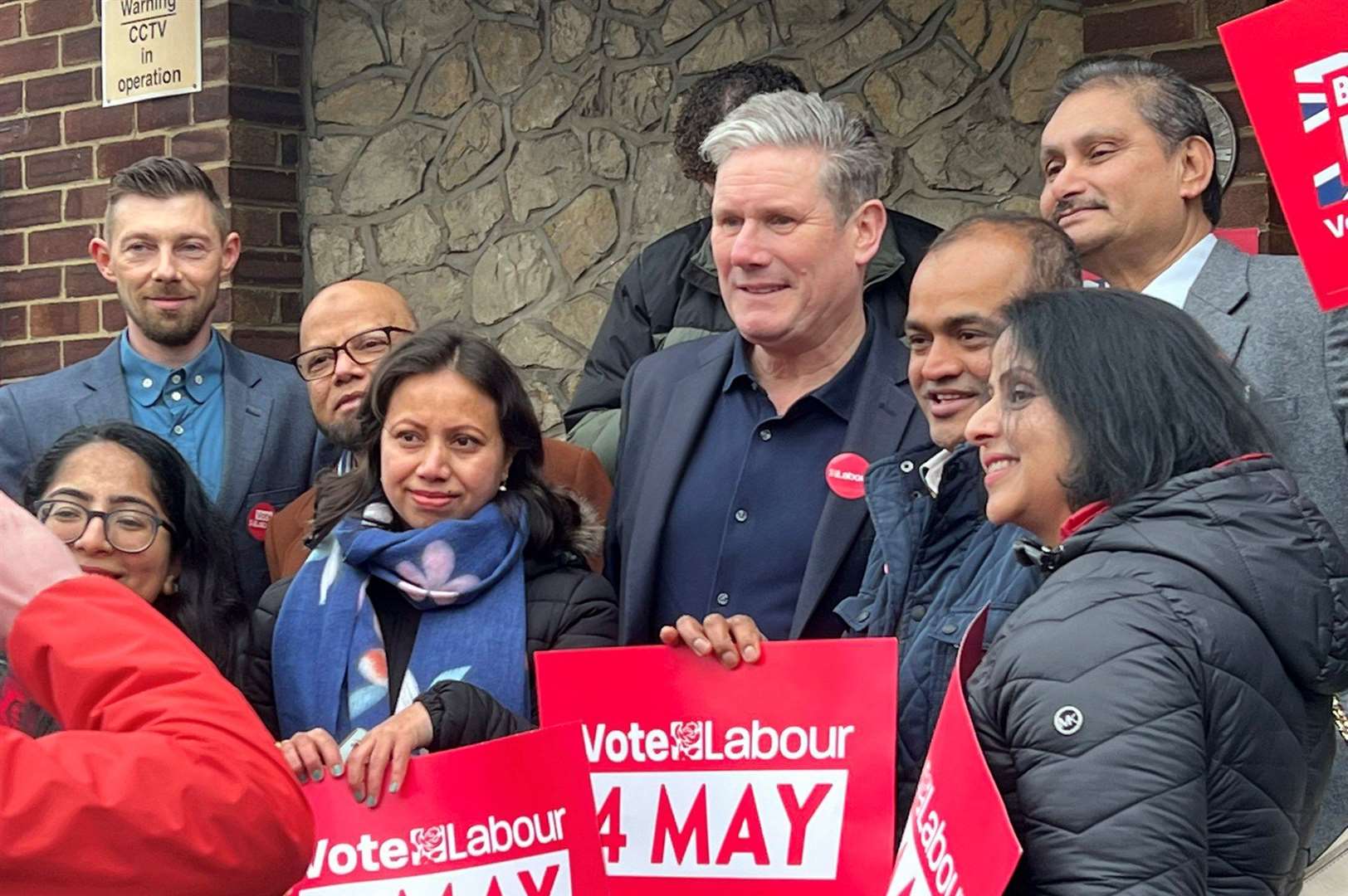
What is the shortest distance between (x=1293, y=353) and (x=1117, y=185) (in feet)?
1.56

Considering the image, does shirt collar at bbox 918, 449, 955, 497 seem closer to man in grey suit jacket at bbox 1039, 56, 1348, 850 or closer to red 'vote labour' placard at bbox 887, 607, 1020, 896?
red 'vote labour' placard at bbox 887, 607, 1020, 896

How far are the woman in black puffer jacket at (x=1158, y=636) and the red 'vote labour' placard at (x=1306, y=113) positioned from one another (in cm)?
49

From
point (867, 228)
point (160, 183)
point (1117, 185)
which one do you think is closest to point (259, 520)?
point (160, 183)

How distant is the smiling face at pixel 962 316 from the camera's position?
9.57 ft

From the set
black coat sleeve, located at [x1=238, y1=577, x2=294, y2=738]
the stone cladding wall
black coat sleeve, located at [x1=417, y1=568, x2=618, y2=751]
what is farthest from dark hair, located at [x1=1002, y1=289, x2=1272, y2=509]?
the stone cladding wall

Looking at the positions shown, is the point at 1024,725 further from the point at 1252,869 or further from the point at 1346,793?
the point at 1346,793

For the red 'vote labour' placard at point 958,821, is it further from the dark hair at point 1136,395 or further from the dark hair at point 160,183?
the dark hair at point 160,183

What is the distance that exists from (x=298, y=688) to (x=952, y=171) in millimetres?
3228

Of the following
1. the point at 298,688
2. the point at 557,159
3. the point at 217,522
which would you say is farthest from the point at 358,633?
the point at 557,159

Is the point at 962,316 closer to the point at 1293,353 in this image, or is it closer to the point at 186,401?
the point at 1293,353

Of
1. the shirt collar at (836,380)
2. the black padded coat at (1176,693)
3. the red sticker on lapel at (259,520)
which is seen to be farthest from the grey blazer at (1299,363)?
the red sticker on lapel at (259,520)

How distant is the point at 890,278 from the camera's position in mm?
4336

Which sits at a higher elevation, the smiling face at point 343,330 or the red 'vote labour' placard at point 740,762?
the smiling face at point 343,330

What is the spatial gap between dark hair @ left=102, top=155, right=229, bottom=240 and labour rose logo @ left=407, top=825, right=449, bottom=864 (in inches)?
88.7
